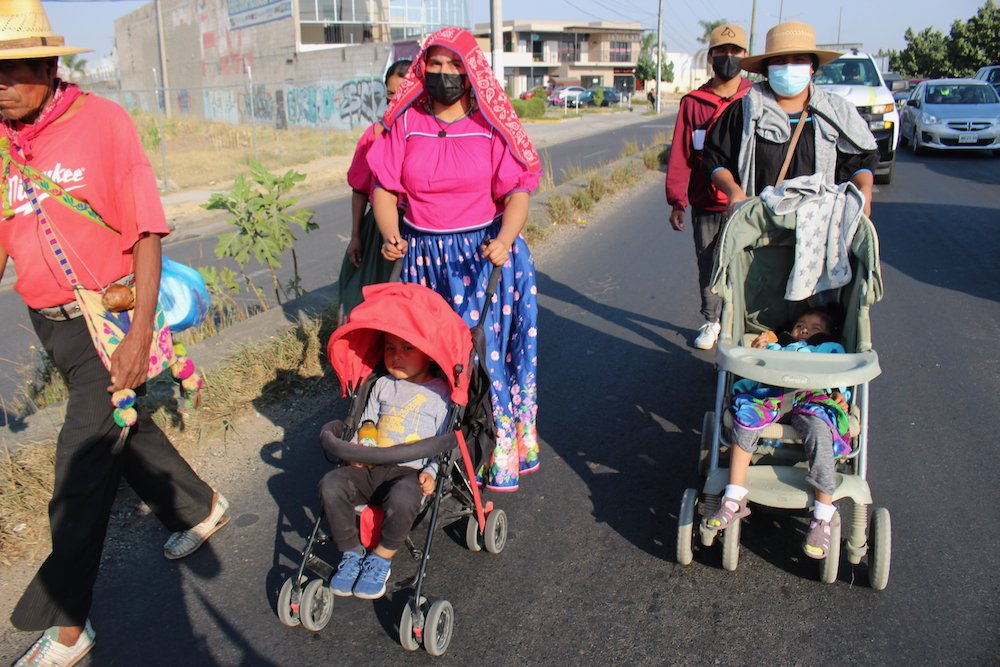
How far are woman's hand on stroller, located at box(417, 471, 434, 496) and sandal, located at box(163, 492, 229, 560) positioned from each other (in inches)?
45.3

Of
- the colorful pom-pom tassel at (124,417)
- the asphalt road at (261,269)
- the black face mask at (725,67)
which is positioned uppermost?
the black face mask at (725,67)

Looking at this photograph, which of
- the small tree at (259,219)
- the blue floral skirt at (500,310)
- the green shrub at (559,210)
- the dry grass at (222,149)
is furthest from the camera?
the dry grass at (222,149)

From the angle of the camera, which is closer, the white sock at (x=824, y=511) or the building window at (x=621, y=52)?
the white sock at (x=824, y=511)

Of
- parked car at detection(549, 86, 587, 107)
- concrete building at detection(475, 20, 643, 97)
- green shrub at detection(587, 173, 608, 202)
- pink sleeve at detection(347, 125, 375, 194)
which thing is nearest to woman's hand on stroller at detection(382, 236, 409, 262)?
pink sleeve at detection(347, 125, 375, 194)

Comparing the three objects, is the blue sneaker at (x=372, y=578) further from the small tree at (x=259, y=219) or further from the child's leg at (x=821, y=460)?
the small tree at (x=259, y=219)

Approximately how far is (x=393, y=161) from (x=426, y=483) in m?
1.45

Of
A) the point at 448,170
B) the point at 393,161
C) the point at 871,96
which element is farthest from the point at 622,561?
the point at 871,96

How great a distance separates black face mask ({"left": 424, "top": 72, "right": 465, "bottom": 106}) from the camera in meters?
3.38

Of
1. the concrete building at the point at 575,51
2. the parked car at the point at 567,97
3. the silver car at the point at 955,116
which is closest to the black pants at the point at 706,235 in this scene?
the silver car at the point at 955,116

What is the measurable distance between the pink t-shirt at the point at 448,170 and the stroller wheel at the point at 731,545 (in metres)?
1.67

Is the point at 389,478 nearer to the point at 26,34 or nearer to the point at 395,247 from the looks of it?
the point at 395,247

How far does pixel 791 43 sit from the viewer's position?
3.93 metres

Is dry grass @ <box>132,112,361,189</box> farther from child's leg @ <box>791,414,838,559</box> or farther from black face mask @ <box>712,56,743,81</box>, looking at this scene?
child's leg @ <box>791,414,838,559</box>

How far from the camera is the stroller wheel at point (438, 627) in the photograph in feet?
9.18
